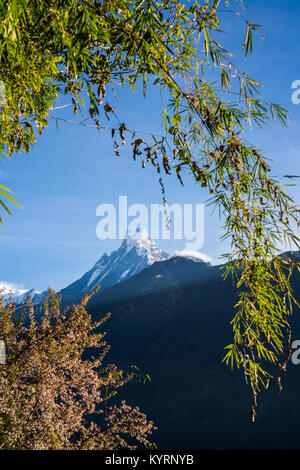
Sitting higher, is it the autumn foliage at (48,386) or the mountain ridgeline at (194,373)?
the autumn foliage at (48,386)

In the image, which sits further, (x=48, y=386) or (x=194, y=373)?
(x=194, y=373)

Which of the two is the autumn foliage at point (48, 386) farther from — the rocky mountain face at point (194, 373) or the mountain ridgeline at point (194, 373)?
the mountain ridgeline at point (194, 373)

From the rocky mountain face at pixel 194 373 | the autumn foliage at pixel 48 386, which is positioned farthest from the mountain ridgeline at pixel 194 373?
the autumn foliage at pixel 48 386

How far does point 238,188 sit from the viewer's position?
2.04 metres

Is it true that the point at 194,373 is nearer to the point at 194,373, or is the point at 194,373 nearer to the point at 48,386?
the point at 194,373

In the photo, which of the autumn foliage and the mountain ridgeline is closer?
the autumn foliage

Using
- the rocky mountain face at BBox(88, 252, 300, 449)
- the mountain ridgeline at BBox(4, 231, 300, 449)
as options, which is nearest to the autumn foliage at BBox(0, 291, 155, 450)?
the rocky mountain face at BBox(88, 252, 300, 449)

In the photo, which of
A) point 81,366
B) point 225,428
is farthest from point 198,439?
point 81,366

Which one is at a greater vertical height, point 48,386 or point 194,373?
point 48,386

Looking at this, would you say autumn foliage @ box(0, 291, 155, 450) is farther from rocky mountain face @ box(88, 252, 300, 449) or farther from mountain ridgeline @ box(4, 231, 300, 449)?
mountain ridgeline @ box(4, 231, 300, 449)

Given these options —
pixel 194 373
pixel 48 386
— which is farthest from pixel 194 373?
pixel 48 386

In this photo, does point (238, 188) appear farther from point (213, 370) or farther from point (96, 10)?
point (213, 370)

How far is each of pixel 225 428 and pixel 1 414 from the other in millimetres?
69247

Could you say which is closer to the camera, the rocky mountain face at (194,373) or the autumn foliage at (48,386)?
the autumn foliage at (48,386)
